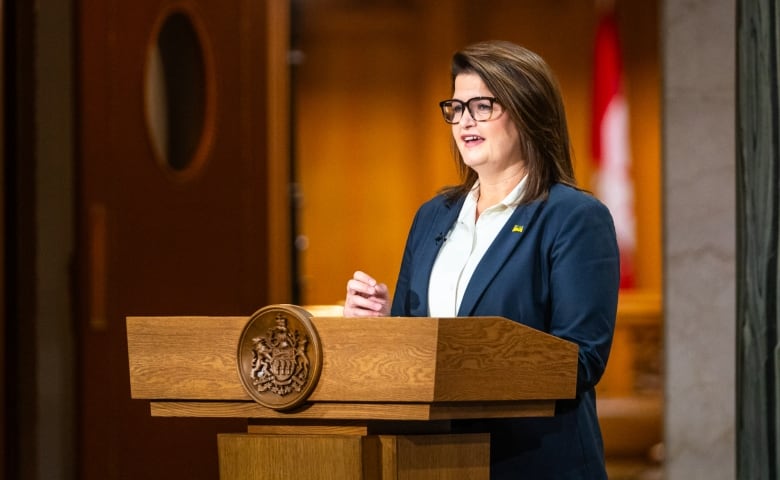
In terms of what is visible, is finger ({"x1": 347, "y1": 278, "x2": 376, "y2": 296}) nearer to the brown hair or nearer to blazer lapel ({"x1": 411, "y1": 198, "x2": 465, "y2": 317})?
blazer lapel ({"x1": 411, "y1": 198, "x2": 465, "y2": 317})

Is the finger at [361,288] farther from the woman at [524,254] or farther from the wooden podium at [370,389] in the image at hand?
the wooden podium at [370,389]

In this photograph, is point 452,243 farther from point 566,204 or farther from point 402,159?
point 402,159

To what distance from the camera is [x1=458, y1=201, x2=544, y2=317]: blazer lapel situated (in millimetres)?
2232

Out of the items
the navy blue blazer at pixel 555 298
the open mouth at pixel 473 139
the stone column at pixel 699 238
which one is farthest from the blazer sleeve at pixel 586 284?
the stone column at pixel 699 238

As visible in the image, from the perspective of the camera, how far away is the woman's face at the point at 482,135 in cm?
227

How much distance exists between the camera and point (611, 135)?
26.7 ft

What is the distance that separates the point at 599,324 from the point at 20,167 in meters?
2.29

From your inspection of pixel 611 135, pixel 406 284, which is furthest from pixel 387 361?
pixel 611 135

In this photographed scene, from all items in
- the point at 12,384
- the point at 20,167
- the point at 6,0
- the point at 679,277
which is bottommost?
the point at 12,384

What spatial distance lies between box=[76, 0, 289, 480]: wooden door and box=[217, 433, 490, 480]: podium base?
2.15 m

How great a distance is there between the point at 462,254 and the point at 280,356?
1.77ft

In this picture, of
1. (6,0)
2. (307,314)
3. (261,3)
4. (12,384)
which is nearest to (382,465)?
(307,314)

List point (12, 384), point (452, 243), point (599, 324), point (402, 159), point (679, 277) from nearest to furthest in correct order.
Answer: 1. point (599, 324)
2. point (452, 243)
3. point (12, 384)
4. point (679, 277)
5. point (402, 159)

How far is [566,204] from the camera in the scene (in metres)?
2.24
